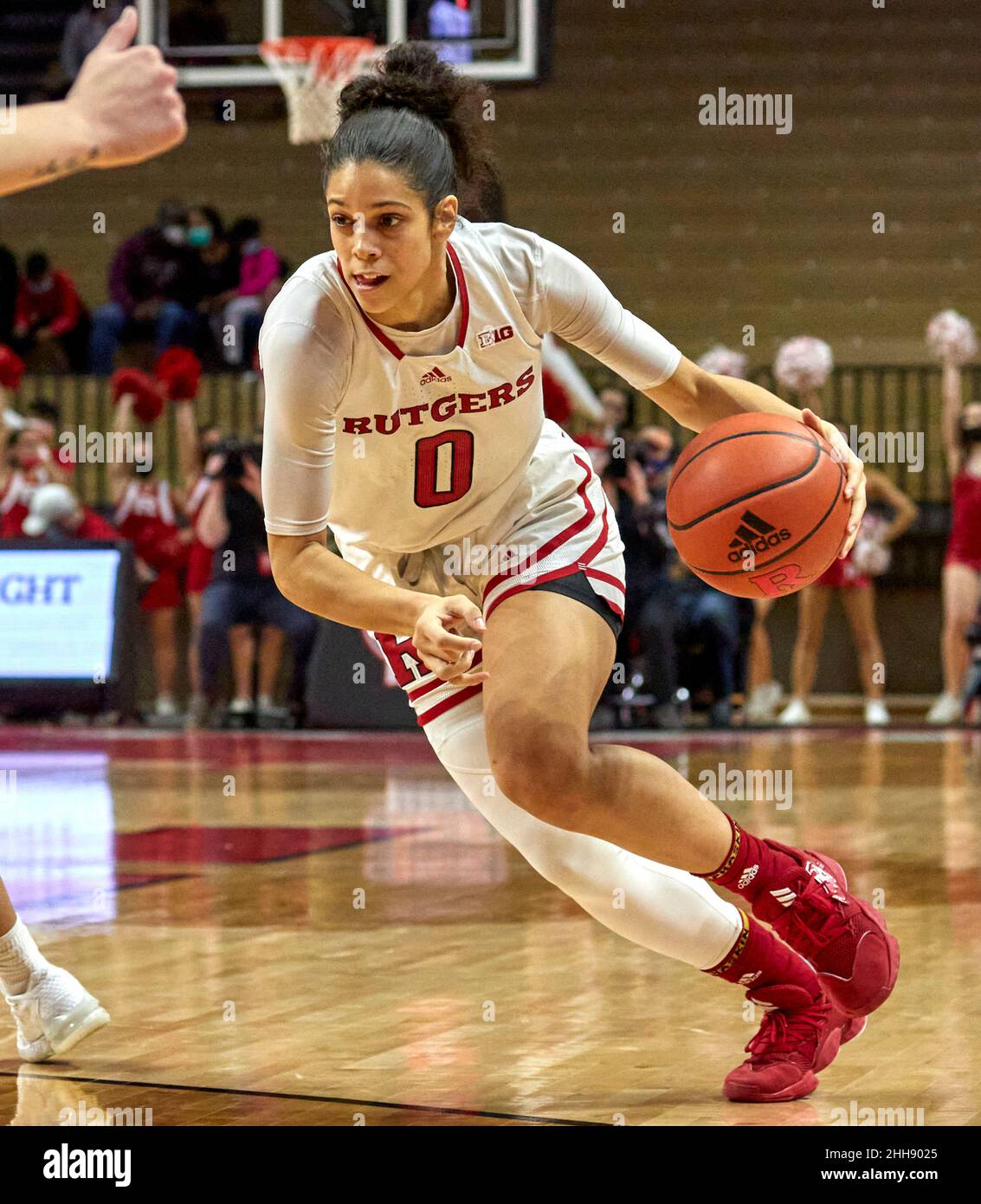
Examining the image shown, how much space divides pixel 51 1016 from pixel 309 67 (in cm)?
766

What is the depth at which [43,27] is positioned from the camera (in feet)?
47.7

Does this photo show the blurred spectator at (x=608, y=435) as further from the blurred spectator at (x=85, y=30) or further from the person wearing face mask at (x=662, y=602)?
the blurred spectator at (x=85, y=30)

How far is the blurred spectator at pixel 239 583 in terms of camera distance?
35.3ft

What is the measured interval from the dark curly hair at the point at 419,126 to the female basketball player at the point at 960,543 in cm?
794

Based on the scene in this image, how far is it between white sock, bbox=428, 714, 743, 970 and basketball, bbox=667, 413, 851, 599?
525 millimetres

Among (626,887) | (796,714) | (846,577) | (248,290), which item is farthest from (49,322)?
(626,887)

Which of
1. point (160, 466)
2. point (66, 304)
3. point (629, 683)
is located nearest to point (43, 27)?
point (66, 304)

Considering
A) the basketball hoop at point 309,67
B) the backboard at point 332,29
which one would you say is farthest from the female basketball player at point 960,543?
the basketball hoop at point 309,67

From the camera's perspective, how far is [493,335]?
328cm

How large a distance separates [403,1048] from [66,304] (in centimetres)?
1099

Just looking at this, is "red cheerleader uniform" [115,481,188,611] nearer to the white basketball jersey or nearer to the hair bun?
the white basketball jersey

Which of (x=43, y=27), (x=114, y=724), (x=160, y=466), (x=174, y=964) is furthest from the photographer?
(x=43, y=27)

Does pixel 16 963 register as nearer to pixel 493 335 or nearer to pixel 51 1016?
pixel 51 1016
